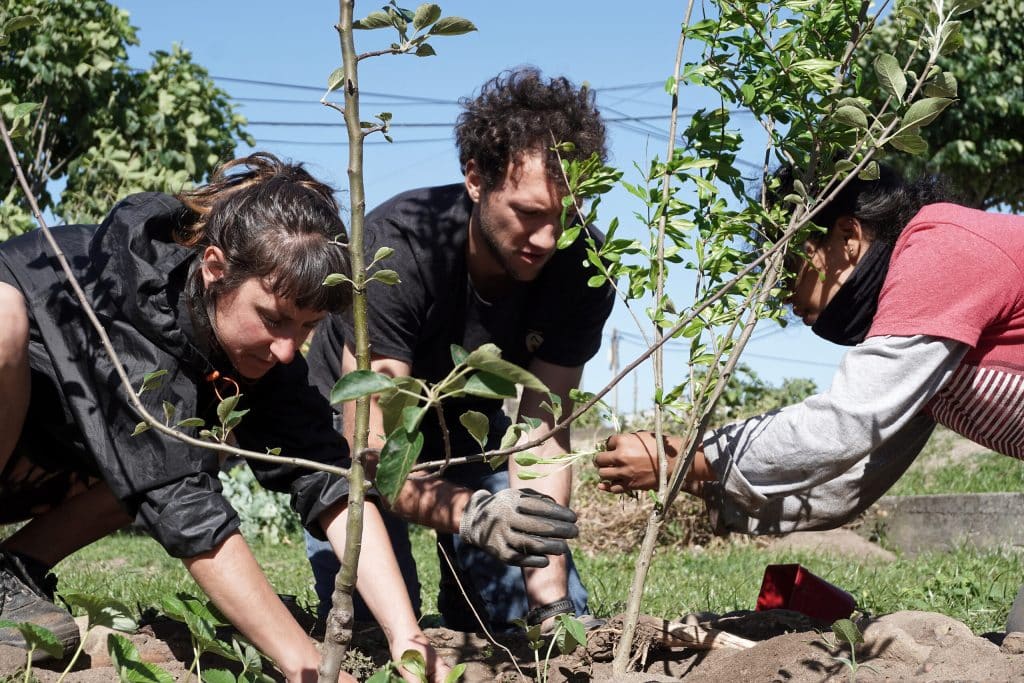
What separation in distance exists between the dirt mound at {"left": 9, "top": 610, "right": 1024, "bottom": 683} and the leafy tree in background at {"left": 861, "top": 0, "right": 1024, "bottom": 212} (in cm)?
648

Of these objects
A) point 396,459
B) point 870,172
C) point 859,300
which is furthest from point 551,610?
point 396,459

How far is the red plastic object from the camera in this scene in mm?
2688

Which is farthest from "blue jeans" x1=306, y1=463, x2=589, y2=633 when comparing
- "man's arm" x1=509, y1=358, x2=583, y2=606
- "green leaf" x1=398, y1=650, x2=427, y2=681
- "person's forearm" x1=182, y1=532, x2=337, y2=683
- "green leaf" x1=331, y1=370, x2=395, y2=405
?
"green leaf" x1=331, y1=370, x2=395, y2=405

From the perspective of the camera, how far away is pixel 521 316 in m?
2.98

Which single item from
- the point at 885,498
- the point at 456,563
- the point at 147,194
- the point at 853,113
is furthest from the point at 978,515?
the point at 147,194

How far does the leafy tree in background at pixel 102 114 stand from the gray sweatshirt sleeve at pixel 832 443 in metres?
5.20

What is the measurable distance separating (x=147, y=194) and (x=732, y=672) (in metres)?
1.62

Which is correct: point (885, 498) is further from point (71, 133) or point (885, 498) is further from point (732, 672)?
point (71, 133)

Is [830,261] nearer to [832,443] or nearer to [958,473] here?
[832,443]

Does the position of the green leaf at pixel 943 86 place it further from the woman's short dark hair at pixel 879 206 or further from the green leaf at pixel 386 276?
the green leaf at pixel 386 276

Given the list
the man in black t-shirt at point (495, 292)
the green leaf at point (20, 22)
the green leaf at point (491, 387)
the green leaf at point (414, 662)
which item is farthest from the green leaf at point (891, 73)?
the green leaf at point (20, 22)

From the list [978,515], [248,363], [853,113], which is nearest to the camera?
[853,113]

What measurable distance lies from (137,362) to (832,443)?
4.60ft

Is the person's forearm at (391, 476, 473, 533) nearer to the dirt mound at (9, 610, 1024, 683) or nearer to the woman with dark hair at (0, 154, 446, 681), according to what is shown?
the woman with dark hair at (0, 154, 446, 681)
